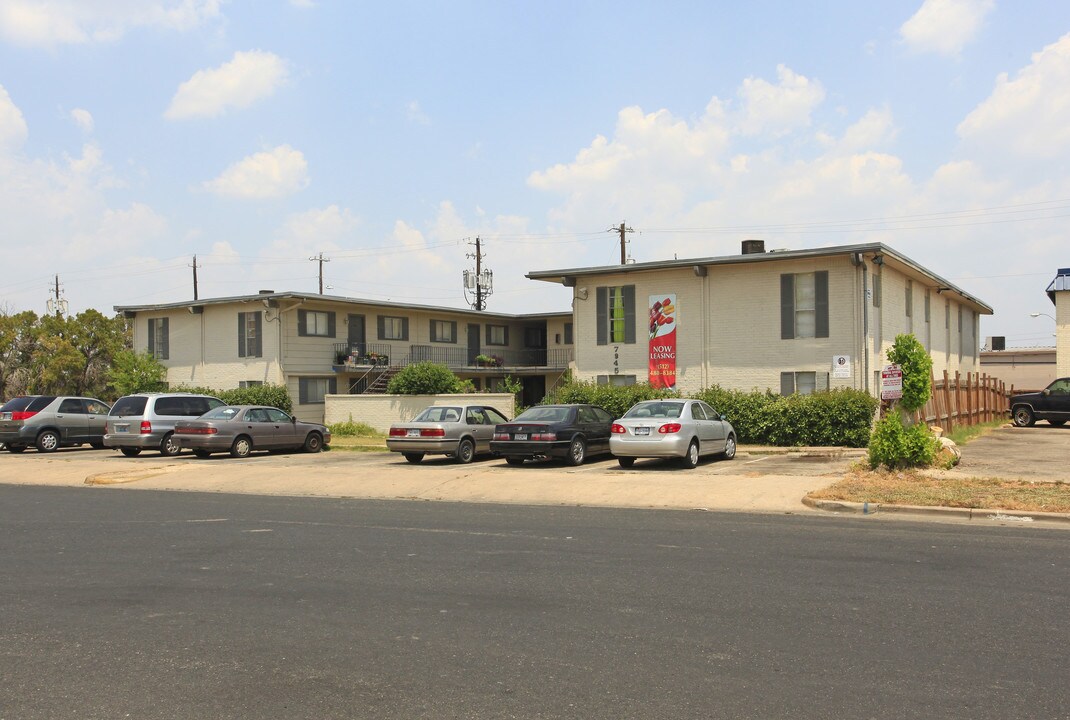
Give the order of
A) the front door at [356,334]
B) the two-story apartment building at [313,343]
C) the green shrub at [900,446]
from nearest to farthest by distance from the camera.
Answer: the green shrub at [900,446] → the two-story apartment building at [313,343] → the front door at [356,334]

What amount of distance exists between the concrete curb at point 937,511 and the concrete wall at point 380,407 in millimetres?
20912

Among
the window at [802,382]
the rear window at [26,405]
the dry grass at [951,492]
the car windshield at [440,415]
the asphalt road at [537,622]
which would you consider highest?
the window at [802,382]

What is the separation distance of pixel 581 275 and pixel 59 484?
1751cm

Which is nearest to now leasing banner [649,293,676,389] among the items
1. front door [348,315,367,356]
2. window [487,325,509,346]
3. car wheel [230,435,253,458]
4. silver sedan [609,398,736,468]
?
silver sedan [609,398,736,468]

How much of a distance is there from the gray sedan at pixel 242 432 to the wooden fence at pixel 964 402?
17700 millimetres

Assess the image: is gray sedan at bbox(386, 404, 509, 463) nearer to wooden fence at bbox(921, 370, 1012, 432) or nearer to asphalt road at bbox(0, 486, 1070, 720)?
asphalt road at bbox(0, 486, 1070, 720)

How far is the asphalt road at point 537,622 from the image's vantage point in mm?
5449

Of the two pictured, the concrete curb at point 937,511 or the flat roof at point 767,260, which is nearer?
the concrete curb at point 937,511

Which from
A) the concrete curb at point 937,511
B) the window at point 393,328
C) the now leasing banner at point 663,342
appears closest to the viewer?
the concrete curb at point 937,511

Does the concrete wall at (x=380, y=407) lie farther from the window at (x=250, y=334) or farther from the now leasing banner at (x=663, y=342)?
the now leasing banner at (x=663, y=342)

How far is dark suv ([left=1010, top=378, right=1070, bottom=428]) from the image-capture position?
109 ft

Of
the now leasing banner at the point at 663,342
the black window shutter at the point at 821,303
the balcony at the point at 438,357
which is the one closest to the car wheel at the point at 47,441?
the balcony at the point at 438,357

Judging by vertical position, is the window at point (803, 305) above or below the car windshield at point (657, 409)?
above

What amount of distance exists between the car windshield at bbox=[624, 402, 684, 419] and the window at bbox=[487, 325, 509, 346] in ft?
98.2
